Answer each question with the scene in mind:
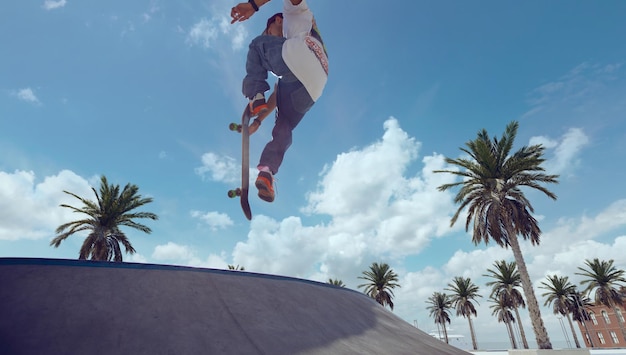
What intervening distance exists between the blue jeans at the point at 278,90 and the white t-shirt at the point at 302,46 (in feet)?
0.47

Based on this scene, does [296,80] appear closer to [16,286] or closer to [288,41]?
[288,41]

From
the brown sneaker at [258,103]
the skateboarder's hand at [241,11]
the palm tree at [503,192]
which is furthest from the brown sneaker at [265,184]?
the palm tree at [503,192]

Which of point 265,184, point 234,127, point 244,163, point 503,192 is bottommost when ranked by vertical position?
point 265,184

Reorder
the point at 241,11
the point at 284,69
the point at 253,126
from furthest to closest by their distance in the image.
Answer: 1. the point at 253,126
2. the point at 284,69
3. the point at 241,11

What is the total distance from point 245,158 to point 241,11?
2062 millimetres

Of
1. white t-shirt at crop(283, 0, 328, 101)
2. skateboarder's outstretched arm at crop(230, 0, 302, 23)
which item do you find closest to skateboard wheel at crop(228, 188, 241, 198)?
white t-shirt at crop(283, 0, 328, 101)

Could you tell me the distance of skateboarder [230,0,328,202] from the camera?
4.45 meters

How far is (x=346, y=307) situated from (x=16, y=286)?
313cm

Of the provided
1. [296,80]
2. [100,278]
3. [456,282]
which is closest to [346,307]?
[100,278]

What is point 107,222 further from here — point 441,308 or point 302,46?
point 441,308

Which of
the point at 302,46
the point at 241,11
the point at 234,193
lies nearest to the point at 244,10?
the point at 241,11

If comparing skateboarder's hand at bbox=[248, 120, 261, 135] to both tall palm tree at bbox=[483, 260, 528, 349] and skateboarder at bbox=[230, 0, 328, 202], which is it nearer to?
skateboarder at bbox=[230, 0, 328, 202]

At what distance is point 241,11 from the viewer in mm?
4336

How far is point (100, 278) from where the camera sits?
2.94m
